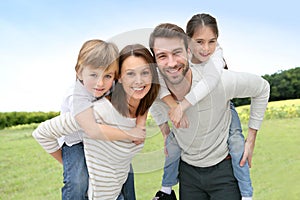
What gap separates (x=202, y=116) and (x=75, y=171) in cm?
51

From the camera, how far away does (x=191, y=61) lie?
1.65 m

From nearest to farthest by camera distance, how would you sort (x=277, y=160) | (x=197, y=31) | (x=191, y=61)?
(x=191, y=61), (x=197, y=31), (x=277, y=160)

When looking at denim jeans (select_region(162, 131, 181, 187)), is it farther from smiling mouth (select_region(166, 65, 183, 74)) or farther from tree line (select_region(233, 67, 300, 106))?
tree line (select_region(233, 67, 300, 106))

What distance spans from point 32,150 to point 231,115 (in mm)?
3903

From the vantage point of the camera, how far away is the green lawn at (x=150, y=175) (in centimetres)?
383

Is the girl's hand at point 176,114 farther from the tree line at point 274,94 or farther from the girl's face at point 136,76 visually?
the tree line at point 274,94

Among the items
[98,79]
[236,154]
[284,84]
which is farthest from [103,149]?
[284,84]

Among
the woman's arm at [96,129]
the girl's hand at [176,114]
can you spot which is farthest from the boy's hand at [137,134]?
the girl's hand at [176,114]

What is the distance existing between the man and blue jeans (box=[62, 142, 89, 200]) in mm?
316

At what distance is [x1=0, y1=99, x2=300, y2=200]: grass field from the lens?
3.82 meters

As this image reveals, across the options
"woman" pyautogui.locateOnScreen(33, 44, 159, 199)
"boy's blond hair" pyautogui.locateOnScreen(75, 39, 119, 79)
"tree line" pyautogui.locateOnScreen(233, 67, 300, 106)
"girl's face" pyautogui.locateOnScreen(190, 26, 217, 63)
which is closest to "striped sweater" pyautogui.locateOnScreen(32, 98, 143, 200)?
"woman" pyautogui.locateOnScreen(33, 44, 159, 199)

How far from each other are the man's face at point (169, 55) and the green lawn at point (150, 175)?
1636 mm

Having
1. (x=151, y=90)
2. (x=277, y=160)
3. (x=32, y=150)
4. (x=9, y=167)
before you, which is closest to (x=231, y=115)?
(x=151, y=90)

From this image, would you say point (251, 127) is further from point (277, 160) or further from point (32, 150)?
point (32, 150)
